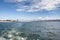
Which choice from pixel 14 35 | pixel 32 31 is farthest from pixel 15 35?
pixel 32 31

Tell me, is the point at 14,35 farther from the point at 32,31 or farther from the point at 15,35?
the point at 32,31

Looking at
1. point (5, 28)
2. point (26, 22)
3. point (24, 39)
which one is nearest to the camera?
point (24, 39)

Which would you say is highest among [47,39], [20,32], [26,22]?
[26,22]

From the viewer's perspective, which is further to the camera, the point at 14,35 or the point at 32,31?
the point at 32,31

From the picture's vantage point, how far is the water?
5781 mm

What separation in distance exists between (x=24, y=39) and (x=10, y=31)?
0.84 m

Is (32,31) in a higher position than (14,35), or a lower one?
higher

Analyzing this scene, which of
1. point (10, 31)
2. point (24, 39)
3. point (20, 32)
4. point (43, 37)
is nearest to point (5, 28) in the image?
point (10, 31)

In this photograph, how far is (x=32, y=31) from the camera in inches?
244

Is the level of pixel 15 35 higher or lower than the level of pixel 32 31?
lower

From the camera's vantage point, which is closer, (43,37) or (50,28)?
(43,37)

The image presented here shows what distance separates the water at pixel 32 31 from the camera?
5.78 m

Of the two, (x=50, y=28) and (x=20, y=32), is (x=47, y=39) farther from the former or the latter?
(x=20, y=32)

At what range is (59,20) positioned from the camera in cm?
691
